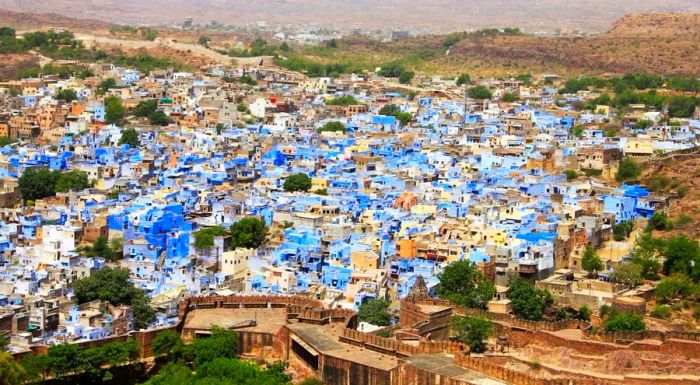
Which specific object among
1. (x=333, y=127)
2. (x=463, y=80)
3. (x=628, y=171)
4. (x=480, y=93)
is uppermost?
(x=463, y=80)

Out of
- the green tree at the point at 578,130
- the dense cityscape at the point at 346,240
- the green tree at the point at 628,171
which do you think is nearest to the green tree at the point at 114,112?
the dense cityscape at the point at 346,240

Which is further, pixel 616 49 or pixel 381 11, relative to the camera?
pixel 381 11

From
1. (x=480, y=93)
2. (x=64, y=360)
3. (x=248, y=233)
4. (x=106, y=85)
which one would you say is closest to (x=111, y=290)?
(x=64, y=360)

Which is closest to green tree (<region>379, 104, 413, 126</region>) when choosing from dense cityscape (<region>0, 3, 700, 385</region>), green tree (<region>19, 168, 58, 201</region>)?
dense cityscape (<region>0, 3, 700, 385</region>)

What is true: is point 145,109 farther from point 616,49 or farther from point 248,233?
point 616,49

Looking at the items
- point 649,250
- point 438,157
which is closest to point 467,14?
point 438,157

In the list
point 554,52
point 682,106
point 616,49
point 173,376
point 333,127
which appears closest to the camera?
point 173,376

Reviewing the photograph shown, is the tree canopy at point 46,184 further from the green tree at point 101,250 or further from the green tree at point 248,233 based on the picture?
the green tree at point 248,233

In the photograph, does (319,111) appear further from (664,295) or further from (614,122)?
(664,295)
